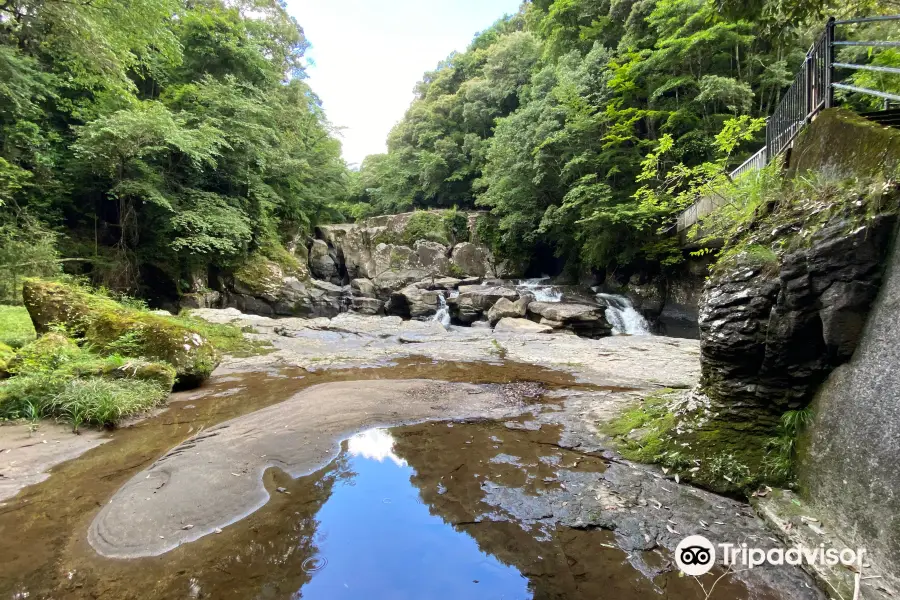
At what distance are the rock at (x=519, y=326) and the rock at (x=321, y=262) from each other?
1139 centimetres

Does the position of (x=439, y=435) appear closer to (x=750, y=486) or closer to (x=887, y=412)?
(x=750, y=486)

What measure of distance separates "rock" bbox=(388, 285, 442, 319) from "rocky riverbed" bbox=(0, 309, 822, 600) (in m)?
11.2

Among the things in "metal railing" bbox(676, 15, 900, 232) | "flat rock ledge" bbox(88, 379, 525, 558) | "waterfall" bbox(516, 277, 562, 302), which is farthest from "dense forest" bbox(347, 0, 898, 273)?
"flat rock ledge" bbox(88, 379, 525, 558)

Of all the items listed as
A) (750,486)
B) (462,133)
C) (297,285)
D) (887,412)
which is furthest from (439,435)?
(462,133)

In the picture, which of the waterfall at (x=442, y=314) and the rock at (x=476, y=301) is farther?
the waterfall at (x=442, y=314)

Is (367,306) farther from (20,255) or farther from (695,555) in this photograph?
(695,555)

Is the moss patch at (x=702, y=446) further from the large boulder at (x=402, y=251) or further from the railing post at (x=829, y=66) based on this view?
the large boulder at (x=402, y=251)

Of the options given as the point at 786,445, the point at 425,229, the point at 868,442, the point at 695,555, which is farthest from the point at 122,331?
the point at 425,229

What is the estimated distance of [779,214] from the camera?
144 inches

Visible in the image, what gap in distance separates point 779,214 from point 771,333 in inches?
44.4

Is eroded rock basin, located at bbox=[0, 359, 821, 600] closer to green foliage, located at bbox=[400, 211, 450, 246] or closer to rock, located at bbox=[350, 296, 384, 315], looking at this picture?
rock, located at bbox=[350, 296, 384, 315]

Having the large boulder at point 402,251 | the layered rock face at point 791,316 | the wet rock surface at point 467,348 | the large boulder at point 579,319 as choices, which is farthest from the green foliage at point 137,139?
the layered rock face at point 791,316

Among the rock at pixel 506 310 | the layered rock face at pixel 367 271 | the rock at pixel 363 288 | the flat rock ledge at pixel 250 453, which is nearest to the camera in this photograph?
the flat rock ledge at pixel 250 453

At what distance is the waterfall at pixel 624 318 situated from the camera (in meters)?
14.3
